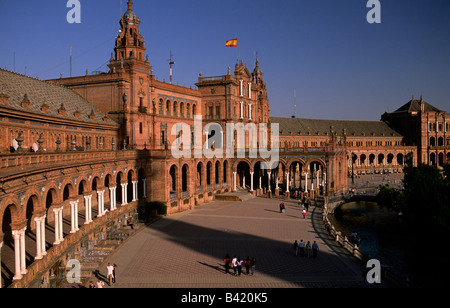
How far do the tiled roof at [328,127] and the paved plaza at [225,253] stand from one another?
53.5 metres

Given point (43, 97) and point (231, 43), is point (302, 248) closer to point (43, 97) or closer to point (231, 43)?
point (43, 97)

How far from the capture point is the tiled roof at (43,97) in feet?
99.0

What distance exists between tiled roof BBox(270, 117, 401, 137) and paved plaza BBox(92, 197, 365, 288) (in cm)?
5350

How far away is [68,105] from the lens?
4006 cm

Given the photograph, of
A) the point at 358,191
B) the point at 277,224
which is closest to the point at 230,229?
the point at 277,224

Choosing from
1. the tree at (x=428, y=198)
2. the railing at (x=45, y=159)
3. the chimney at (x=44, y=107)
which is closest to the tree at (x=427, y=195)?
the tree at (x=428, y=198)

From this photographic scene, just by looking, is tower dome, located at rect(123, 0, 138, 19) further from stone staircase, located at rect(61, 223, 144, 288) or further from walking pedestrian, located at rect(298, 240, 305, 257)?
walking pedestrian, located at rect(298, 240, 305, 257)

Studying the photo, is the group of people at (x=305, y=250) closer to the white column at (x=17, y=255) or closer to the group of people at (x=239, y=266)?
the group of people at (x=239, y=266)

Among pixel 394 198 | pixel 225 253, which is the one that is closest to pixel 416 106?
pixel 394 198

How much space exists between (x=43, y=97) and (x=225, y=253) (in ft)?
73.6

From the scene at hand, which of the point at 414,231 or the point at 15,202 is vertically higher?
the point at 15,202

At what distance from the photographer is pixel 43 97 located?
35594 millimetres
